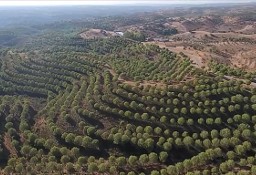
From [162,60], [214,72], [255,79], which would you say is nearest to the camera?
[255,79]

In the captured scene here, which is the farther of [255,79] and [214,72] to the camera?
[214,72]

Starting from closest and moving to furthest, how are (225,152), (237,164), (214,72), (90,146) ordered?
1. (237,164)
2. (225,152)
3. (90,146)
4. (214,72)

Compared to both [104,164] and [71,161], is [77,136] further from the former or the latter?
[104,164]

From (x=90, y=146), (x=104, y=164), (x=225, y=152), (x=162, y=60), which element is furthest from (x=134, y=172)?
(x=162, y=60)

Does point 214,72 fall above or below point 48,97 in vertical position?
above

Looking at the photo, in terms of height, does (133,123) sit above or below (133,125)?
below

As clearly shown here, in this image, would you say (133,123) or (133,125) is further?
(133,123)

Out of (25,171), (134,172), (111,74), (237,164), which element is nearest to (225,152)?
(237,164)
